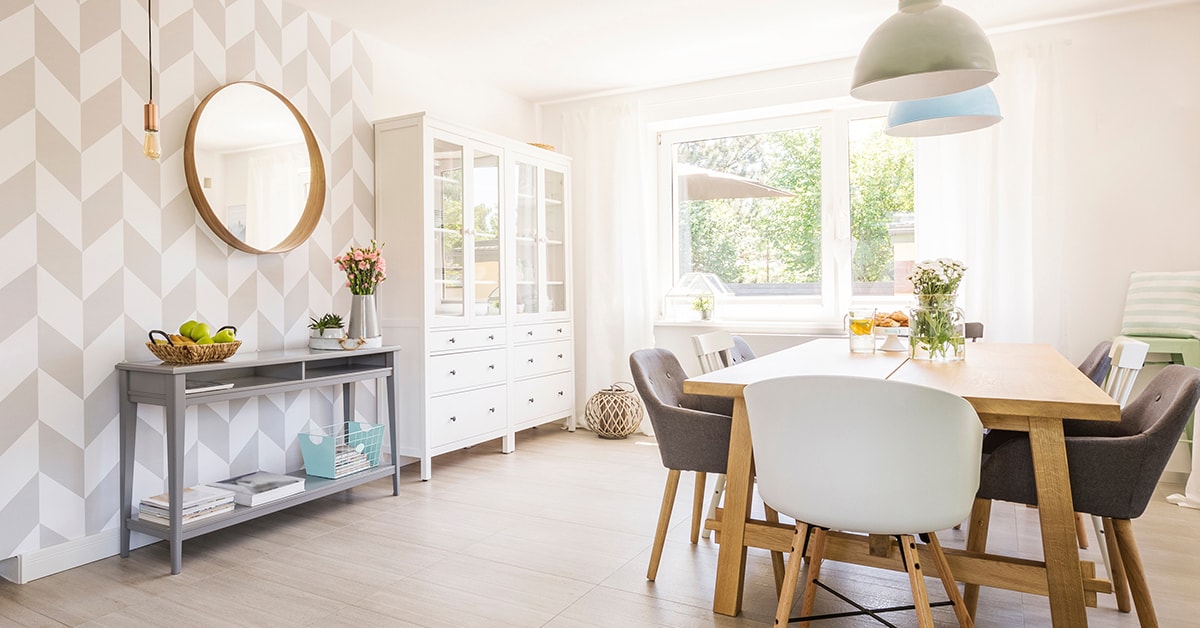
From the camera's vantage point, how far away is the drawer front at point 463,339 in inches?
155

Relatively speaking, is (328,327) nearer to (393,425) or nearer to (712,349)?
(393,425)

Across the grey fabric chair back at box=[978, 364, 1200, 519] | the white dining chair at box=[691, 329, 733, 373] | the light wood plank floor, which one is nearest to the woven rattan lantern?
the light wood plank floor

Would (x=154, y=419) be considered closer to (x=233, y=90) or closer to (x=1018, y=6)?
(x=233, y=90)

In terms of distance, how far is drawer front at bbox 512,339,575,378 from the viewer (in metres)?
4.65

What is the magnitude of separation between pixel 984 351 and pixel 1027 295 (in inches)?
51.1

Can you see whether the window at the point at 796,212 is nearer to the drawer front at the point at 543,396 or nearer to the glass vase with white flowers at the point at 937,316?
the drawer front at the point at 543,396

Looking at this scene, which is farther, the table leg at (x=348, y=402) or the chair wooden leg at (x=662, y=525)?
the table leg at (x=348, y=402)

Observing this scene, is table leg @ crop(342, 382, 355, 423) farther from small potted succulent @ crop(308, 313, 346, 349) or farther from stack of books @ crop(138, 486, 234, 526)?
stack of books @ crop(138, 486, 234, 526)

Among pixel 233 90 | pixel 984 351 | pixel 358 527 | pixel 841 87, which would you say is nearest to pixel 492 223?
pixel 233 90

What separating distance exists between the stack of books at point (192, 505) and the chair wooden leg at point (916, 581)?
2435 millimetres

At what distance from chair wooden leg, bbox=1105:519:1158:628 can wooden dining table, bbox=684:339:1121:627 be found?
0.09 meters

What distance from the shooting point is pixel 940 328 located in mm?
2688

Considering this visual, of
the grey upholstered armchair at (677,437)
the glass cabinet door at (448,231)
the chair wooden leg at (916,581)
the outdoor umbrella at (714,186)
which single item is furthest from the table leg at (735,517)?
the outdoor umbrella at (714,186)

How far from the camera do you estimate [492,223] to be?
4375 mm
